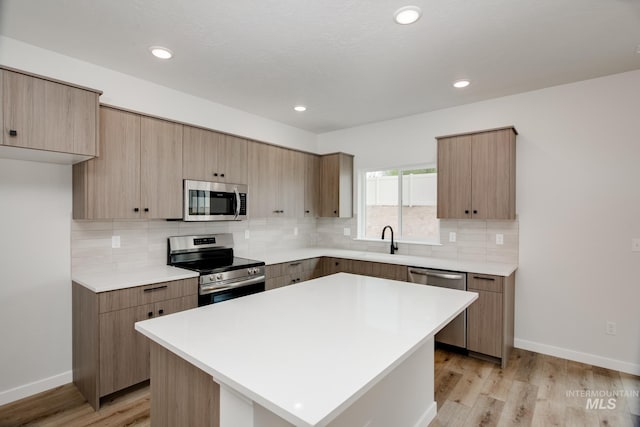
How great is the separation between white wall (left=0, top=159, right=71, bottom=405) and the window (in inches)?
137

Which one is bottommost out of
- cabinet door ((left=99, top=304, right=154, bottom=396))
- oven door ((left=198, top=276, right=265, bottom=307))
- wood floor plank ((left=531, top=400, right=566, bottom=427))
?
wood floor plank ((left=531, top=400, right=566, bottom=427))

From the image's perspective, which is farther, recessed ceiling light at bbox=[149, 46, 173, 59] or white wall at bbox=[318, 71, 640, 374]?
white wall at bbox=[318, 71, 640, 374]

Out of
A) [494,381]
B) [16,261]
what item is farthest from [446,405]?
[16,261]

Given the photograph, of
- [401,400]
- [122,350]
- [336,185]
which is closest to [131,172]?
[122,350]

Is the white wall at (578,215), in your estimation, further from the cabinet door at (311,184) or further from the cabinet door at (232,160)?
the cabinet door at (232,160)

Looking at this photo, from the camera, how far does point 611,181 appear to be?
2.96 m

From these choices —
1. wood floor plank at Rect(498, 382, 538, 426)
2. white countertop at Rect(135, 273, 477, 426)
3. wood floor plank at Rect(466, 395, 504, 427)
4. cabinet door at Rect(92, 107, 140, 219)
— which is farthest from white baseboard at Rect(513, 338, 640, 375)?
cabinet door at Rect(92, 107, 140, 219)

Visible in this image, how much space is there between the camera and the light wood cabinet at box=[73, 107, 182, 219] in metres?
2.58

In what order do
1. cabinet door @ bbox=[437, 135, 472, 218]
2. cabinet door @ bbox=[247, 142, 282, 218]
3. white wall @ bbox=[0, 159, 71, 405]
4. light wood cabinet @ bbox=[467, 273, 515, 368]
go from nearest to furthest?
1. white wall @ bbox=[0, 159, 71, 405]
2. light wood cabinet @ bbox=[467, 273, 515, 368]
3. cabinet door @ bbox=[437, 135, 472, 218]
4. cabinet door @ bbox=[247, 142, 282, 218]

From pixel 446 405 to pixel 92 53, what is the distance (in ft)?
12.7

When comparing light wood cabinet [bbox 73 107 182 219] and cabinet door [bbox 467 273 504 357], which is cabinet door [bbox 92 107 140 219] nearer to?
light wood cabinet [bbox 73 107 182 219]

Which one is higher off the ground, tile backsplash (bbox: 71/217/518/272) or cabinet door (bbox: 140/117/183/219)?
cabinet door (bbox: 140/117/183/219)

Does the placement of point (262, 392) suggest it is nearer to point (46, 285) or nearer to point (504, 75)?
point (46, 285)

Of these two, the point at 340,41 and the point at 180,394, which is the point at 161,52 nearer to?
the point at 340,41
